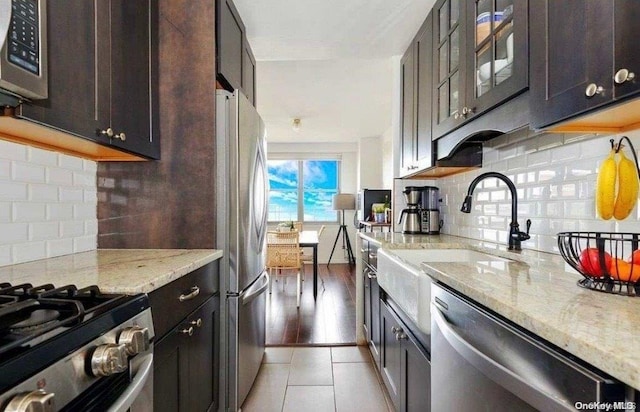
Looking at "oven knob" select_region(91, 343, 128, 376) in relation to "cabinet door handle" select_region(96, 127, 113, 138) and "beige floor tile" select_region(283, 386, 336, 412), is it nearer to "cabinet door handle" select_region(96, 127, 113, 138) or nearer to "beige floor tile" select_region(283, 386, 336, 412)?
"cabinet door handle" select_region(96, 127, 113, 138)

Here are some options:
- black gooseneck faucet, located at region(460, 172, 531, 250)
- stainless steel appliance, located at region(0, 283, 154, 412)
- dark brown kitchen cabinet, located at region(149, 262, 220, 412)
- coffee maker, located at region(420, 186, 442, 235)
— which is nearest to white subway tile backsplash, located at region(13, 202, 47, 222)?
stainless steel appliance, located at region(0, 283, 154, 412)

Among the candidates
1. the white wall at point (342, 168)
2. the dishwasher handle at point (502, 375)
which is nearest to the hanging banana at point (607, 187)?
the dishwasher handle at point (502, 375)

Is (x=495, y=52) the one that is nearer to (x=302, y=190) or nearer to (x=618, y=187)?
(x=618, y=187)

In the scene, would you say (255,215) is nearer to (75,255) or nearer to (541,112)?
(75,255)

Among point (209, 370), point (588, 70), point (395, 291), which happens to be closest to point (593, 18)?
point (588, 70)

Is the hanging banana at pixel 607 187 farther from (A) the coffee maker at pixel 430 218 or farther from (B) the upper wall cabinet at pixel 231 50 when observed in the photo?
(B) the upper wall cabinet at pixel 231 50

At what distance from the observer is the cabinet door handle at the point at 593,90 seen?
2.76 feet

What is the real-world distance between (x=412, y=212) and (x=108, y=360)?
2099 mm

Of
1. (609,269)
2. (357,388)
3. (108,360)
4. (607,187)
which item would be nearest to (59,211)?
(108,360)

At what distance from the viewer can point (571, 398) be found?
0.53 metres

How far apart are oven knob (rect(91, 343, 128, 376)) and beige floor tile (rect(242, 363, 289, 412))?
1.39 metres

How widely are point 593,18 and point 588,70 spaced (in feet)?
0.40

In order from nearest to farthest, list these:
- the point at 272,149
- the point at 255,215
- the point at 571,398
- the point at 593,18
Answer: the point at 571,398
the point at 593,18
the point at 255,215
the point at 272,149

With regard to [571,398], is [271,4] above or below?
above
